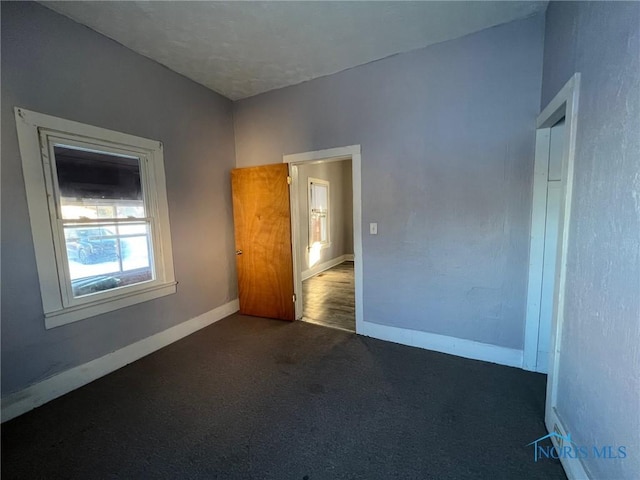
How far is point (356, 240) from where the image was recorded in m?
2.88

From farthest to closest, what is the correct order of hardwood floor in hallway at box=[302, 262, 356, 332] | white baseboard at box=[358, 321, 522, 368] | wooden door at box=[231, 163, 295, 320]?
hardwood floor in hallway at box=[302, 262, 356, 332] < wooden door at box=[231, 163, 295, 320] < white baseboard at box=[358, 321, 522, 368]

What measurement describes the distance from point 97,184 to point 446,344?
353 cm

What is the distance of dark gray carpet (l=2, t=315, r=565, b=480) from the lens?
143cm

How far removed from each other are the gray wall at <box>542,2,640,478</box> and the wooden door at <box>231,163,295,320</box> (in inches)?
100

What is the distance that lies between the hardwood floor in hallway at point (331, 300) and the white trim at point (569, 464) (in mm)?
1813

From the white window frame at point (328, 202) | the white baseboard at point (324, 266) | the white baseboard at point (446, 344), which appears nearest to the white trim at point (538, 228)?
the white baseboard at point (446, 344)

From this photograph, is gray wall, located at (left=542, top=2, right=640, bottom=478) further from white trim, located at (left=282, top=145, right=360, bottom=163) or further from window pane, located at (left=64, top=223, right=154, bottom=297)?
window pane, located at (left=64, top=223, right=154, bottom=297)

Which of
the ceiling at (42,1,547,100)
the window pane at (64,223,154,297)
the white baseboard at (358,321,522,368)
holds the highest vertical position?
the ceiling at (42,1,547,100)

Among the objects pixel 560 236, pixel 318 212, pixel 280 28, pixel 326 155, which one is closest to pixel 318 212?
pixel 318 212

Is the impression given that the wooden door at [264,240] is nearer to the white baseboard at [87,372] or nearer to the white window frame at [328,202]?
the white baseboard at [87,372]

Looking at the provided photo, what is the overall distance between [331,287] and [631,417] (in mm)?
4025

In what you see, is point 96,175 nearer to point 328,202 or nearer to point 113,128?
point 113,128

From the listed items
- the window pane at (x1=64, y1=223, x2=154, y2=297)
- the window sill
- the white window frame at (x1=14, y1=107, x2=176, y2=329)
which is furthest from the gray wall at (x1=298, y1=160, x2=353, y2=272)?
the white window frame at (x1=14, y1=107, x2=176, y2=329)

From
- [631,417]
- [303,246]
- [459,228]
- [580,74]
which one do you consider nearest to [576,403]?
[631,417]
